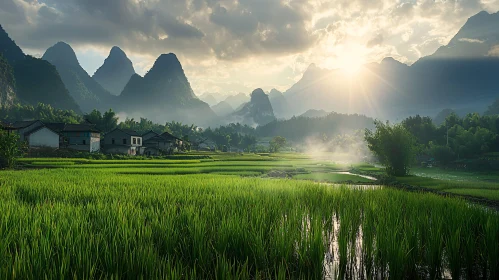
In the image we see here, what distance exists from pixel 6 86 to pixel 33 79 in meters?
38.4

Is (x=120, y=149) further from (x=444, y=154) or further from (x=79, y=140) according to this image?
(x=444, y=154)

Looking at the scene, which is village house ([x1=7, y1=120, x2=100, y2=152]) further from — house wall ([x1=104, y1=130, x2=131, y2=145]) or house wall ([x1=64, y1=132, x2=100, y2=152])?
house wall ([x1=104, y1=130, x2=131, y2=145])

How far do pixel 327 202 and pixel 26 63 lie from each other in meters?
183

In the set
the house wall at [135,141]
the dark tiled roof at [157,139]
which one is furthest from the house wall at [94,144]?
the dark tiled roof at [157,139]

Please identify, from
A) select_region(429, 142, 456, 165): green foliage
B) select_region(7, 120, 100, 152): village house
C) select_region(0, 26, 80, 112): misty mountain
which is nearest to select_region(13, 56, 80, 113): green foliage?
select_region(0, 26, 80, 112): misty mountain

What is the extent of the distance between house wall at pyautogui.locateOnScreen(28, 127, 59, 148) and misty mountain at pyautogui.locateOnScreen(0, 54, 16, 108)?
7337 cm

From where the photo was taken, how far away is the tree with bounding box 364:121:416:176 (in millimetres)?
29047

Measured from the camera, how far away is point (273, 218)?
6941mm

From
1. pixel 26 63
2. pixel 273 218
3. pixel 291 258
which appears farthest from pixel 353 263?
pixel 26 63

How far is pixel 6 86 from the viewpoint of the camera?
354 feet

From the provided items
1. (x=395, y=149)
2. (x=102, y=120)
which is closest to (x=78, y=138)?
(x=102, y=120)

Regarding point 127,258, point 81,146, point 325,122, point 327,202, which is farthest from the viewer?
point 325,122

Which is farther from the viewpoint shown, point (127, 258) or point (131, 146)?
point (131, 146)

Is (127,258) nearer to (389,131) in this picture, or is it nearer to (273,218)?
(273,218)
